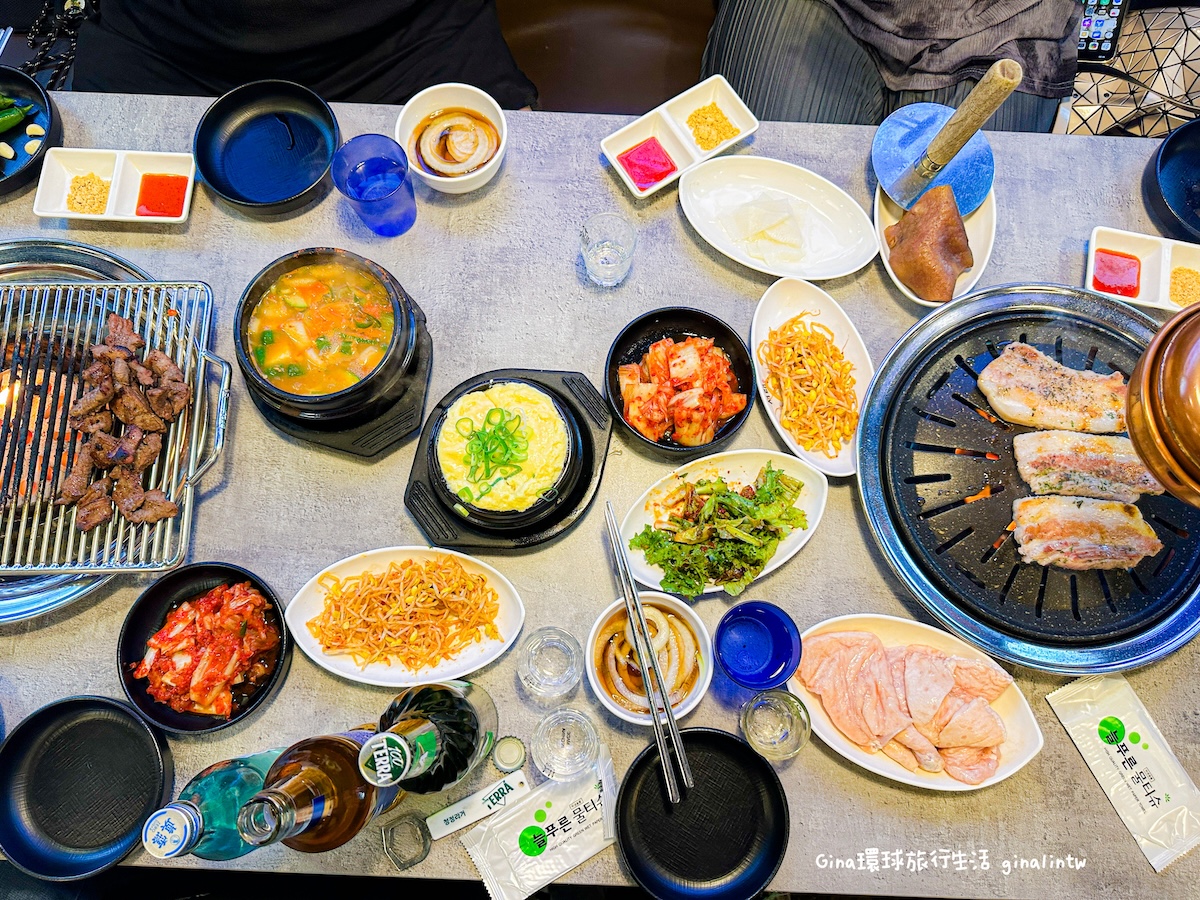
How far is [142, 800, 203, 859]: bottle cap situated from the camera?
176cm

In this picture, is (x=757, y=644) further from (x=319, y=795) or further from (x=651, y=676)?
(x=319, y=795)

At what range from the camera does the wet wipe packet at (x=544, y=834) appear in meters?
2.31

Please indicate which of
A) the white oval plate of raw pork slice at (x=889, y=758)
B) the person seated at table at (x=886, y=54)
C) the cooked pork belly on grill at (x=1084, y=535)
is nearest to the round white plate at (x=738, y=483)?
the white oval plate of raw pork slice at (x=889, y=758)

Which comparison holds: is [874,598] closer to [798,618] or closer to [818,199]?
[798,618]

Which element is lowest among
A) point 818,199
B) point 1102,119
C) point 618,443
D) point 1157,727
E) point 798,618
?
point 1157,727

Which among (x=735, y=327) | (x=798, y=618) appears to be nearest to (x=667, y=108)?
(x=735, y=327)

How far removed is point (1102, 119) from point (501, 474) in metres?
3.45

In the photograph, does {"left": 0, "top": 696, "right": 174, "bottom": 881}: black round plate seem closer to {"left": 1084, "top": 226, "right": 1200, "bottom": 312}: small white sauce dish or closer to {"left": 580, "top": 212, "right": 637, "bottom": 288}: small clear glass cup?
{"left": 580, "top": 212, "right": 637, "bottom": 288}: small clear glass cup

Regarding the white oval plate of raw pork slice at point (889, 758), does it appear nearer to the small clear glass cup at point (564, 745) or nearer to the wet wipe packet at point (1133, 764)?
the wet wipe packet at point (1133, 764)

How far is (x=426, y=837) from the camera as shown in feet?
7.65

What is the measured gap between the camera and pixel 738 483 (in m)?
2.58

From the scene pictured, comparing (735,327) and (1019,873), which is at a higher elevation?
(735,327)

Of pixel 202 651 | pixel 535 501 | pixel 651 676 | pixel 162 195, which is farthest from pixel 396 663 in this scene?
pixel 162 195

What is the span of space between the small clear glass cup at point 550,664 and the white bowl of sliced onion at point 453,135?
1.76m
